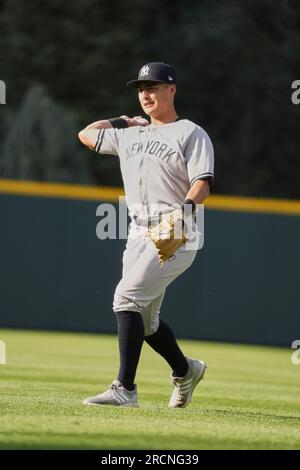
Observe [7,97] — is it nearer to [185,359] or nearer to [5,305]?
[5,305]

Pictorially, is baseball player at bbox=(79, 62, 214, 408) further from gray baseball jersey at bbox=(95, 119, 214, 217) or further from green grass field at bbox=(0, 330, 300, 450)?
green grass field at bbox=(0, 330, 300, 450)

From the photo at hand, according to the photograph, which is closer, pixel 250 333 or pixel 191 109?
pixel 250 333

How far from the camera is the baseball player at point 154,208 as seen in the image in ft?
19.3

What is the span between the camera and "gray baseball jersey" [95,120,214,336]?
5.91 metres

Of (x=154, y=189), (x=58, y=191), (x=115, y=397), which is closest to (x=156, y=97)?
(x=154, y=189)

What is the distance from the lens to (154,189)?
6.01 m

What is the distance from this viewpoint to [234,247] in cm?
1380

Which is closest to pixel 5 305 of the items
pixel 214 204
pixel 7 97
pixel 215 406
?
pixel 214 204

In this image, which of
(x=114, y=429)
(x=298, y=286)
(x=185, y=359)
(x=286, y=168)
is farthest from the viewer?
(x=286, y=168)

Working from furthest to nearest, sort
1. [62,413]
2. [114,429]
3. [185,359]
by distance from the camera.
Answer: [185,359]
[62,413]
[114,429]

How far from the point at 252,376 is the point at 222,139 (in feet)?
57.4

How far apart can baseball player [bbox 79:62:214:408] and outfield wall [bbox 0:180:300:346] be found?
7.56 meters

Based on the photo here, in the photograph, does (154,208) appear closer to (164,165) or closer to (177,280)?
(164,165)

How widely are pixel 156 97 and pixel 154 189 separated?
0.47 metres
